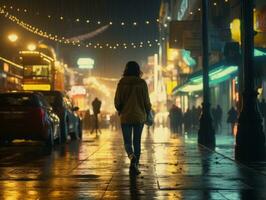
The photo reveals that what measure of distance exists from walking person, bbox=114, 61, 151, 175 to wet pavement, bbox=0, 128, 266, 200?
43cm

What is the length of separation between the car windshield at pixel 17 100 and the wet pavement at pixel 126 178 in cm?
259

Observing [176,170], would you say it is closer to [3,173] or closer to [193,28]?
[3,173]

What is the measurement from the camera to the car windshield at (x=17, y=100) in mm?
16891

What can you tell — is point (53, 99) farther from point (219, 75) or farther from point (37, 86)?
point (37, 86)

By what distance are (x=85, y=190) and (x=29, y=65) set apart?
32.9 metres

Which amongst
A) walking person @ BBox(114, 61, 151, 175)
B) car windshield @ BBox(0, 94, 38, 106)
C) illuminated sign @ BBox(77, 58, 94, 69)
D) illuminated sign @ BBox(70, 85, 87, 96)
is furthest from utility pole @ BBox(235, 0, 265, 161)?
illuminated sign @ BBox(77, 58, 94, 69)

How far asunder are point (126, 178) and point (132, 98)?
4.93 ft

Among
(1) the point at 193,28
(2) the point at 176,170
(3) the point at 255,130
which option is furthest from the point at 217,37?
(2) the point at 176,170

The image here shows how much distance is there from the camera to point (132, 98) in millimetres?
10922

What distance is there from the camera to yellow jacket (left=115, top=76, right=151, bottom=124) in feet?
35.8

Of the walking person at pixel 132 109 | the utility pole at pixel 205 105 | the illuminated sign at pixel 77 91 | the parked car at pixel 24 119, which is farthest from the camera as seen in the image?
the illuminated sign at pixel 77 91

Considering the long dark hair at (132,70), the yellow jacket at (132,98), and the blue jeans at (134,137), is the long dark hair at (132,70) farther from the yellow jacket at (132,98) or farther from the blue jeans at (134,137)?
the blue jeans at (134,137)

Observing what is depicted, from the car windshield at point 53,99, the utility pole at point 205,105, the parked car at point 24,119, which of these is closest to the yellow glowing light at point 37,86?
the car windshield at point 53,99

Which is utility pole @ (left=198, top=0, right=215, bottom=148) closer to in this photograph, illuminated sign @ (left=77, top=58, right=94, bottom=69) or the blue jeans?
the blue jeans
